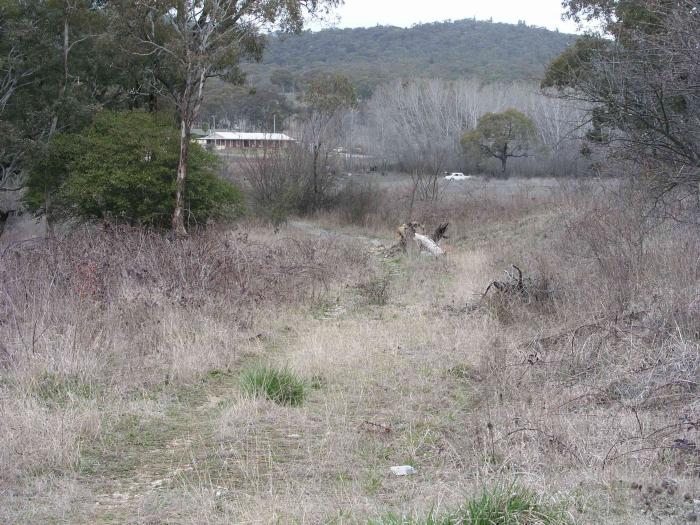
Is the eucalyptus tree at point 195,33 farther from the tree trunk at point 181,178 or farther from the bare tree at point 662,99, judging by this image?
the bare tree at point 662,99

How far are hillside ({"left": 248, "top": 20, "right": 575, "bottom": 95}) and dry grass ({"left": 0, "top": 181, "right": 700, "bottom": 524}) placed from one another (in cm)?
8372

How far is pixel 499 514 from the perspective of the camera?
127 inches

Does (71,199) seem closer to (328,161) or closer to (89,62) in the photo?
(89,62)

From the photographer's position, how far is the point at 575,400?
220 inches

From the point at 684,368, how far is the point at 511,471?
7.41 feet

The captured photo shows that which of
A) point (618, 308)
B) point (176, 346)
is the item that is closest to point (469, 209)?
point (618, 308)

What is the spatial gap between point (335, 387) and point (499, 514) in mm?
3382

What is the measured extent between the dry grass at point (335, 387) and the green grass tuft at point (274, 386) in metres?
0.10

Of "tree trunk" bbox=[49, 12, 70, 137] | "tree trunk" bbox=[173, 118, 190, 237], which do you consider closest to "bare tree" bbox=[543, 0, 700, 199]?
"tree trunk" bbox=[173, 118, 190, 237]

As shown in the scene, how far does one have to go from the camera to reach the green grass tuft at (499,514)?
3.18 metres

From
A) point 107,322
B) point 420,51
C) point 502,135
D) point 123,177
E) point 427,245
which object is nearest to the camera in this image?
point 107,322

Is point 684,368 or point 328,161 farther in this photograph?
point 328,161

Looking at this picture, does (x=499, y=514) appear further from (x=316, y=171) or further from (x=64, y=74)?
(x=316, y=171)

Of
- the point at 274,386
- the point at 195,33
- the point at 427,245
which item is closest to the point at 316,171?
the point at 195,33
